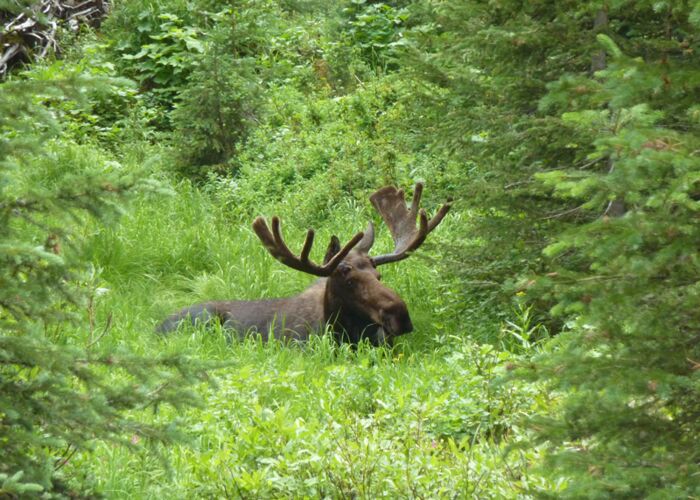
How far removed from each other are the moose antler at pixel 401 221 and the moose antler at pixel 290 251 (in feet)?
1.92

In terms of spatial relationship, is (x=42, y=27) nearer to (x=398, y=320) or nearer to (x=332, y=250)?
(x=332, y=250)

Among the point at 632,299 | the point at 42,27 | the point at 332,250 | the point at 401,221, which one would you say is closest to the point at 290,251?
the point at 332,250

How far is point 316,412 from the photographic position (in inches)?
265

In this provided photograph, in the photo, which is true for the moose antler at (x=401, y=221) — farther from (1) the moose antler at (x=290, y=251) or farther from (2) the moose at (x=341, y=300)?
(1) the moose antler at (x=290, y=251)

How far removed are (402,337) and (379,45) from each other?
841cm

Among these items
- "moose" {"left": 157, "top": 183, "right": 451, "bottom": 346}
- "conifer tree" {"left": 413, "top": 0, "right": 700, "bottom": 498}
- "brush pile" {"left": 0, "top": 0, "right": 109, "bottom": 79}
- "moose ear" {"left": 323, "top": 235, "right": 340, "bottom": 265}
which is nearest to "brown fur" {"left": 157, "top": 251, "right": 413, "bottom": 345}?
"moose" {"left": 157, "top": 183, "right": 451, "bottom": 346}

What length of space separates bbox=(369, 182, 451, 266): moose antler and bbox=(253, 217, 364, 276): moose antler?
0.58 meters

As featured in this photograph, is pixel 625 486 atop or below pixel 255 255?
atop

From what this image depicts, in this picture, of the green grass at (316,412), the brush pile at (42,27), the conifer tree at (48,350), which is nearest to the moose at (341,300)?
the green grass at (316,412)

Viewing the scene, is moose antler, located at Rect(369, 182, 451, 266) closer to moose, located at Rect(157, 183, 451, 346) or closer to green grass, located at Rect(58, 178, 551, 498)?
moose, located at Rect(157, 183, 451, 346)

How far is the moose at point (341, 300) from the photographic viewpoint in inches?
377

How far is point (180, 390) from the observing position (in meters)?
4.34

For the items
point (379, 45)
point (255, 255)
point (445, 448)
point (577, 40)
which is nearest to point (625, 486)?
point (445, 448)

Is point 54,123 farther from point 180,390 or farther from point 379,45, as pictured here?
point 379,45
